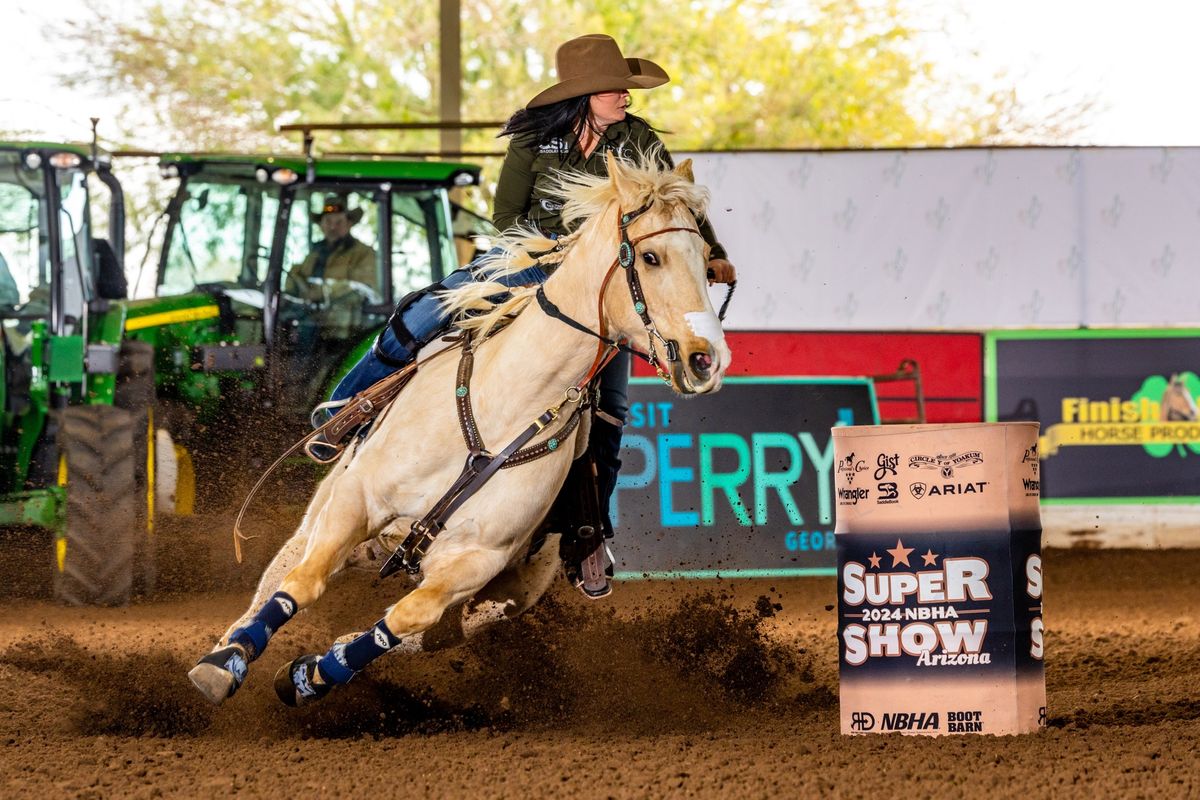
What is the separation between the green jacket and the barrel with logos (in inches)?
55.1

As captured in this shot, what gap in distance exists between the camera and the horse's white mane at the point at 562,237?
15.0 feet

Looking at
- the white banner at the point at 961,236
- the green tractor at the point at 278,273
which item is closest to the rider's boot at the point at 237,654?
the green tractor at the point at 278,273

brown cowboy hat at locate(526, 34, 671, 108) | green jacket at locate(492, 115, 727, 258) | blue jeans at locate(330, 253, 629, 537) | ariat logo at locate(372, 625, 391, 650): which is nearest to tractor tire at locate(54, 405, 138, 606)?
blue jeans at locate(330, 253, 629, 537)

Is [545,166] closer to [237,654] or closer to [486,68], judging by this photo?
[237,654]

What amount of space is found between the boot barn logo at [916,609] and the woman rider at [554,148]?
1.22 m

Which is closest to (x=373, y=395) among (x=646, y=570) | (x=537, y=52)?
(x=646, y=570)

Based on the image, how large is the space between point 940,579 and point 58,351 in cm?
612

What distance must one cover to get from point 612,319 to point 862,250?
565cm

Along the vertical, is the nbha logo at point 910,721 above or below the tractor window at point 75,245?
below

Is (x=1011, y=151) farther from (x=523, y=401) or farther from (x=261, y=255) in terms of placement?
(x=523, y=401)

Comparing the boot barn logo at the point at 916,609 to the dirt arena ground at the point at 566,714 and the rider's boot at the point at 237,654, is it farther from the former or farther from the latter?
the rider's boot at the point at 237,654

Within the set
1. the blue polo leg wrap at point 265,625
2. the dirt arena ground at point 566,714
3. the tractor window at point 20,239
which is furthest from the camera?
the tractor window at point 20,239

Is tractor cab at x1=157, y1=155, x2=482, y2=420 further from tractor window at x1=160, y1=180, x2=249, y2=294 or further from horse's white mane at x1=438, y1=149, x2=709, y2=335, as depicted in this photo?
horse's white mane at x1=438, y1=149, x2=709, y2=335

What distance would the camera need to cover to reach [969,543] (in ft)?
15.9
